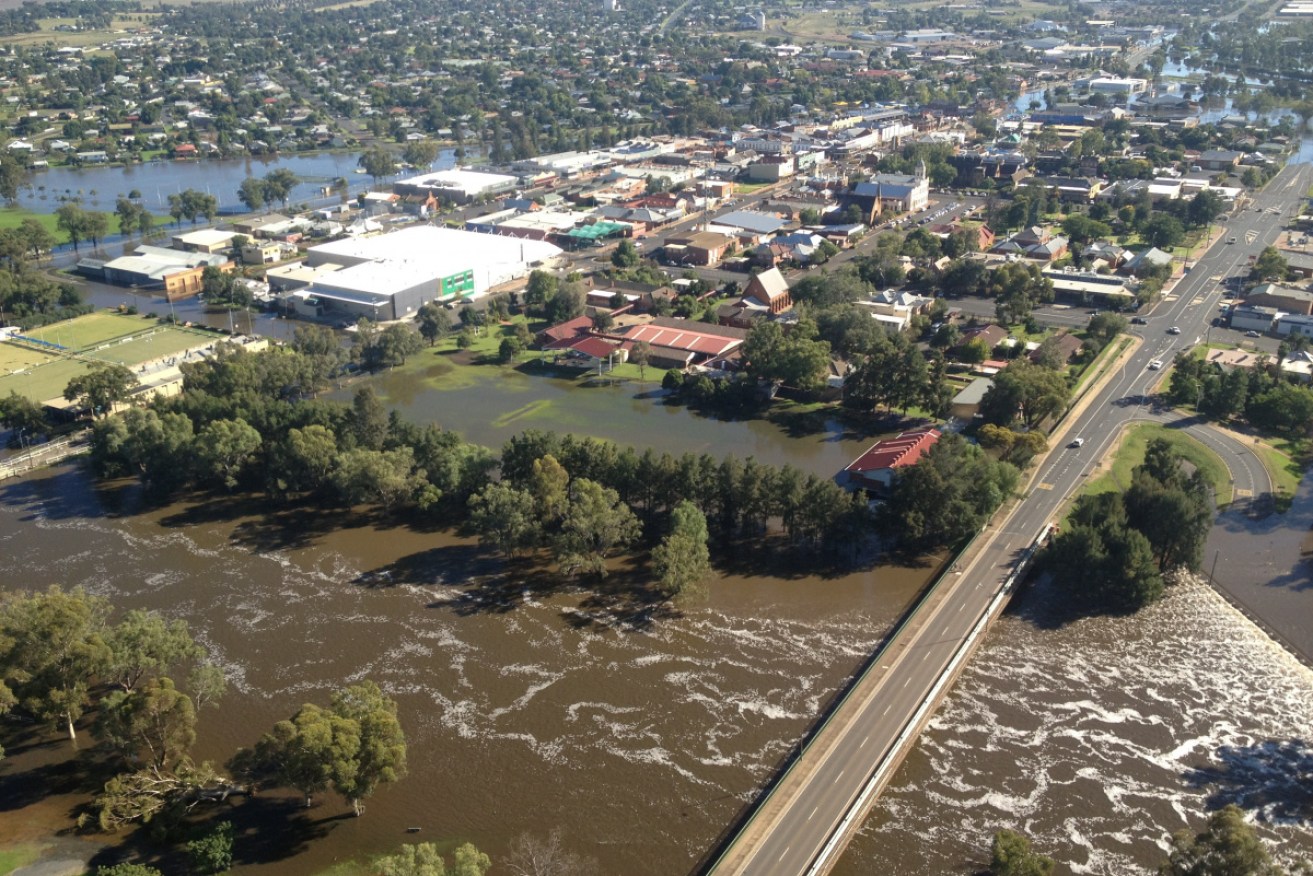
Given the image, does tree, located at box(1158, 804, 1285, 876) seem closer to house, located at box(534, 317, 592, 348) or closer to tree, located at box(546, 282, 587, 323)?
house, located at box(534, 317, 592, 348)

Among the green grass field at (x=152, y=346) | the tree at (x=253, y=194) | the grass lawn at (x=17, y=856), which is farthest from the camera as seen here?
the tree at (x=253, y=194)

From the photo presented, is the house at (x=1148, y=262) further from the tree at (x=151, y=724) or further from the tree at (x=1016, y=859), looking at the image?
the tree at (x=151, y=724)

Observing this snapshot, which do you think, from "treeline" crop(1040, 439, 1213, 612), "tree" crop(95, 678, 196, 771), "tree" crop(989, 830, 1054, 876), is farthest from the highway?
"tree" crop(95, 678, 196, 771)

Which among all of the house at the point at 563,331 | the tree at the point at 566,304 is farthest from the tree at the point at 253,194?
the house at the point at 563,331

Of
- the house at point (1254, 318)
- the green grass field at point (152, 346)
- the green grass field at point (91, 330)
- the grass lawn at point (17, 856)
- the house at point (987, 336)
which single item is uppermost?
the house at point (1254, 318)

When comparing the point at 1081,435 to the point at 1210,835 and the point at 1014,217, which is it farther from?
the point at 1014,217

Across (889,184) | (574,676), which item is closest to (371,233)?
(889,184)
